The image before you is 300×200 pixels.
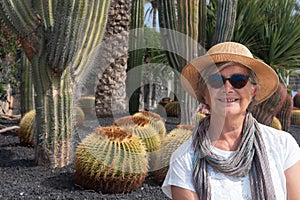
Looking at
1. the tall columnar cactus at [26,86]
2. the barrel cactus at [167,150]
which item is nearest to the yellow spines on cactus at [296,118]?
the tall columnar cactus at [26,86]

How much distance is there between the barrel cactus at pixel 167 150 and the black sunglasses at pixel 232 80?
2490mm

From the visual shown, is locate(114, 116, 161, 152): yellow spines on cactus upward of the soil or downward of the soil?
upward

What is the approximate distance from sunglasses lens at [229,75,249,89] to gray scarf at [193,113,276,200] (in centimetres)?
20

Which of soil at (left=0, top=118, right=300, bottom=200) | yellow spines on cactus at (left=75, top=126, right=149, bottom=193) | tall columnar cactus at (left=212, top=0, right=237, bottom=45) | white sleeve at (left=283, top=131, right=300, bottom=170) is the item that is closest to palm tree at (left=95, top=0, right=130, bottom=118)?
tall columnar cactus at (left=212, top=0, right=237, bottom=45)

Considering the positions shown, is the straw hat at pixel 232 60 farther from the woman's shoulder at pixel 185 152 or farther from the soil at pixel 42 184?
the soil at pixel 42 184

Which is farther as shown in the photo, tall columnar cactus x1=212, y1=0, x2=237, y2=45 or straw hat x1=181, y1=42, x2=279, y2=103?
tall columnar cactus x1=212, y1=0, x2=237, y2=45

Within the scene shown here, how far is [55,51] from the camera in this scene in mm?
4383

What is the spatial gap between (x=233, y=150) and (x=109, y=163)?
2213 mm

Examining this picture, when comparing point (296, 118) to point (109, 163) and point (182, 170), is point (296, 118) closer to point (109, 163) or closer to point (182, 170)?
point (109, 163)

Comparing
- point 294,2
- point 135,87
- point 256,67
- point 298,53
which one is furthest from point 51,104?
point 294,2

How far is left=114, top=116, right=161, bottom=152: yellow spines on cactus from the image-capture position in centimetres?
486

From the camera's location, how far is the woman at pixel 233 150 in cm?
179

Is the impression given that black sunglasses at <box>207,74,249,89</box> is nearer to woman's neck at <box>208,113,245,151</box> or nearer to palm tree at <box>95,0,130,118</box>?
woman's neck at <box>208,113,245,151</box>

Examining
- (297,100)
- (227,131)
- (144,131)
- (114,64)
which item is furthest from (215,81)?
(297,100)
